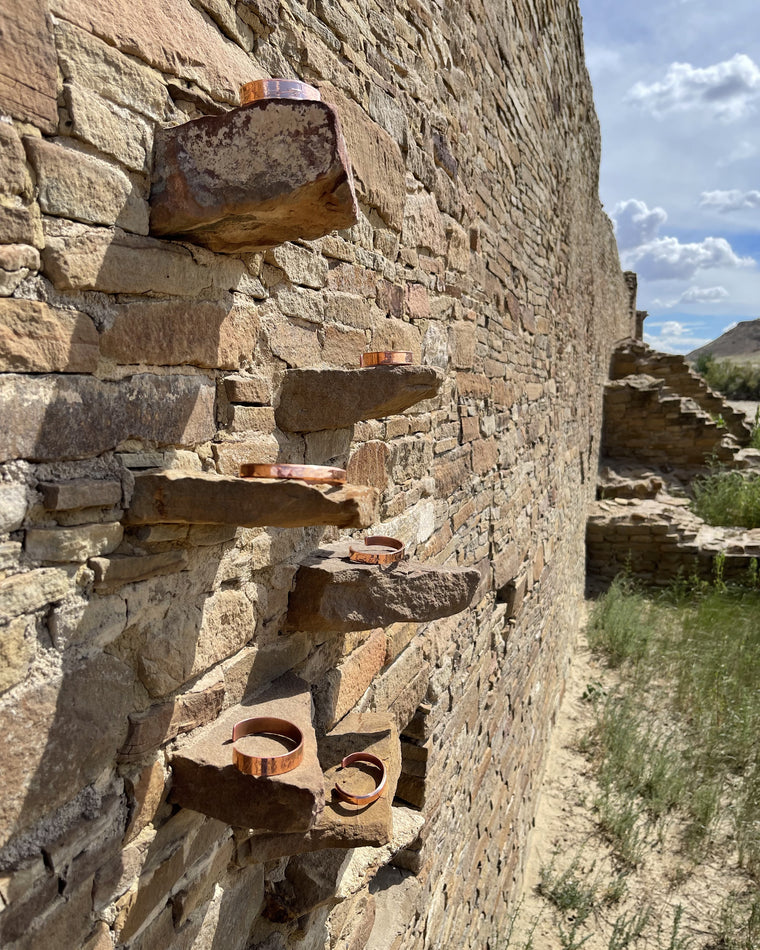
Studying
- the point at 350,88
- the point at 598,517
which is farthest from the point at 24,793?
the point at 598,517

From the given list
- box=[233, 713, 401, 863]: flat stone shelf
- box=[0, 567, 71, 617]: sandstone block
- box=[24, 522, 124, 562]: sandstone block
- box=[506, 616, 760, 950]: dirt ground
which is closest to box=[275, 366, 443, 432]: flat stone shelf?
box=[24, 522, 124, 562]: sandstone block

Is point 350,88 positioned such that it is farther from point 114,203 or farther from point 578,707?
point 578,707

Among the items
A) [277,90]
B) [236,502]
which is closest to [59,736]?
[236,502]

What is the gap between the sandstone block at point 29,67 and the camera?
85cm

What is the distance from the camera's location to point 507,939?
3689 millimetres

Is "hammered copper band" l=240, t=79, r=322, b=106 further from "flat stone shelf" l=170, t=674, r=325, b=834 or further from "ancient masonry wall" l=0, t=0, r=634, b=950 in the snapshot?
"flat stone shelf" l=170, t=674, r=325, b=834

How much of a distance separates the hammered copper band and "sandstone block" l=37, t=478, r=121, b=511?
67 centimetres

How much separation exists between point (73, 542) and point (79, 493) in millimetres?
75

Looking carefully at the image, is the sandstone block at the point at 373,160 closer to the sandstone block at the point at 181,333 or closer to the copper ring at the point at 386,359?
the copper ring at the point at 386,359

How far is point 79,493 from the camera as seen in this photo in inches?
38.5

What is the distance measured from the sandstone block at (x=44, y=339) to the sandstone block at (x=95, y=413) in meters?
0.02

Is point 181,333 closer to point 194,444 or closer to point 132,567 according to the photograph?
point 194,444

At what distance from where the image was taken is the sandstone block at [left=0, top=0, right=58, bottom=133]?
847 mm

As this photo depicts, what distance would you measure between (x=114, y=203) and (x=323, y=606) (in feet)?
3.00
